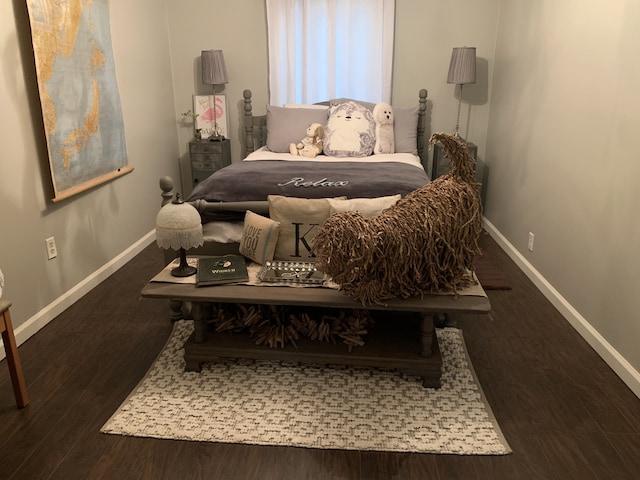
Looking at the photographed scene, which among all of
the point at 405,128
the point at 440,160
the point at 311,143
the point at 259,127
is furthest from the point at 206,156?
the point at 440,160

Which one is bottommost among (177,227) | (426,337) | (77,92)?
(426,337)

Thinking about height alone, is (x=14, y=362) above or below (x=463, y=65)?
below

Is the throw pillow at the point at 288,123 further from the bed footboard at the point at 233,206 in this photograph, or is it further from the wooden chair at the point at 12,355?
the wooden chair at the point at 12,355

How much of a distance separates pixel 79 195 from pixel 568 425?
111 inches

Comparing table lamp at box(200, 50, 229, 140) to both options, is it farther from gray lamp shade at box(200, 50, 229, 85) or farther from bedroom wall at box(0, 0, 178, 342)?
bedroom wall at box(0, 0, 178, 342)

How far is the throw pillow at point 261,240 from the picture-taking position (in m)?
2.41

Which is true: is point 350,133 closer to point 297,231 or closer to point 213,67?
point 213,67

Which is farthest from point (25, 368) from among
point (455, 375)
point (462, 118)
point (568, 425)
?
point (462, 118)

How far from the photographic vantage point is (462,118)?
4.55 metres

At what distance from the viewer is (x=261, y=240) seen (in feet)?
7.91

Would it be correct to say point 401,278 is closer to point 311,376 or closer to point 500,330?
point 311,376

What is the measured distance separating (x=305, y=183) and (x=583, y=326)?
1.66 m

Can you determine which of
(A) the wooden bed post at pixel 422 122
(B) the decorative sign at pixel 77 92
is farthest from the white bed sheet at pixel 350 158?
(B) the decorative sign at pixel 77 92

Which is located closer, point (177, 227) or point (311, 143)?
point (177, 227)
